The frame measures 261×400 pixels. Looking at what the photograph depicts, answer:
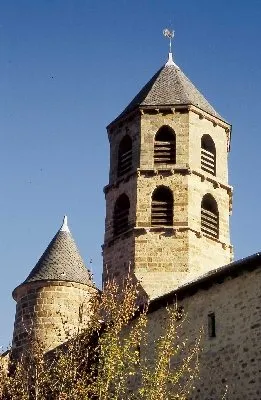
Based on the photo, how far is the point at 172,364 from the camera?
41.9ft

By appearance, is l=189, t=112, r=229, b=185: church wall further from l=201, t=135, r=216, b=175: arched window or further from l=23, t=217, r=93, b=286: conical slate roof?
l=23, t=217, r=93, b=286: conical slate roof

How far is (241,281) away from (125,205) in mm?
6335

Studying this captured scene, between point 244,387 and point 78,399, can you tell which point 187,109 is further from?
point 78,399

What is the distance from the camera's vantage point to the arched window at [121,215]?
1747 centimetres

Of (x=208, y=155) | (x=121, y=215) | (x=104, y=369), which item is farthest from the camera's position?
(x=208, y=155)

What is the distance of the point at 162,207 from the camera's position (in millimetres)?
17156

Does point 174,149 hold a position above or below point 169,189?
above

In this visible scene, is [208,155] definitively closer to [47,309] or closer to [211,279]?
[47,309]

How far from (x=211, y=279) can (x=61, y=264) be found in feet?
19.0

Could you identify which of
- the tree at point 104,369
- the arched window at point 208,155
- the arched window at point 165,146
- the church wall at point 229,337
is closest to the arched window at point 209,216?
the arched window at point 208,155

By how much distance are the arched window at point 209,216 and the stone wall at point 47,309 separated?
3258 millimetres

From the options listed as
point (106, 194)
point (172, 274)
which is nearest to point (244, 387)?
point (172, 274)

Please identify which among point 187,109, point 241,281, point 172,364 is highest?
point 187,109

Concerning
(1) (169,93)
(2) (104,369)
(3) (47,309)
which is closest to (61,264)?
(3) (47,309)
